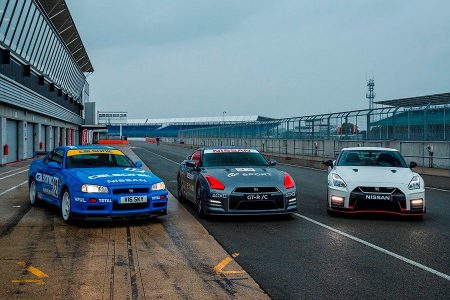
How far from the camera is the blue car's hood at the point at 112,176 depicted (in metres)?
8.63

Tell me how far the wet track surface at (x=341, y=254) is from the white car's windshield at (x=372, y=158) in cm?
119

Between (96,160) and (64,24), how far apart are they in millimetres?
42079

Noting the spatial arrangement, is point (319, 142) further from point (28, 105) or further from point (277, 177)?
point (277, 177)

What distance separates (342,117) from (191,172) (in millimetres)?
20486

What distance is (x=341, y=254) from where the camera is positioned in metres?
6.80

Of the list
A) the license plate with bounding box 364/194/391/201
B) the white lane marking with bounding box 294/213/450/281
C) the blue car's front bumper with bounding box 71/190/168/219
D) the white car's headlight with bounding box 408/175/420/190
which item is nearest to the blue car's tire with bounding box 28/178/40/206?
the blue car's front bumper with bounding box 71/190/168/219

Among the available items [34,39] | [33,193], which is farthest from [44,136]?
[33,193]

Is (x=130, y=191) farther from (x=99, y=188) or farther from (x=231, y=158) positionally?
(x=231, y=158)

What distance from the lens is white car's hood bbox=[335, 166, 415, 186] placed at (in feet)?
30.7

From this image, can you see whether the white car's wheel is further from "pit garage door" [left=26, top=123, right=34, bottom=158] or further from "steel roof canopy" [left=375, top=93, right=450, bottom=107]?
"pit garage door" [left=26, top=123, right=34, bottom=158]

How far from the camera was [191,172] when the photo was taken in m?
10.9

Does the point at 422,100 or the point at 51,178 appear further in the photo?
the point at 422,100

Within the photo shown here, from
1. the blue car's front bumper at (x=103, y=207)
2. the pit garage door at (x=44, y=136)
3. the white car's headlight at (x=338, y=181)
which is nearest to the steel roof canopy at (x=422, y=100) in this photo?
the white car's headlight at (x=338, y=181)

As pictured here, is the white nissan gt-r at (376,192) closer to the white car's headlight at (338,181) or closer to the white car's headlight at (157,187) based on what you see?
the white car's headlight at (338,181)
